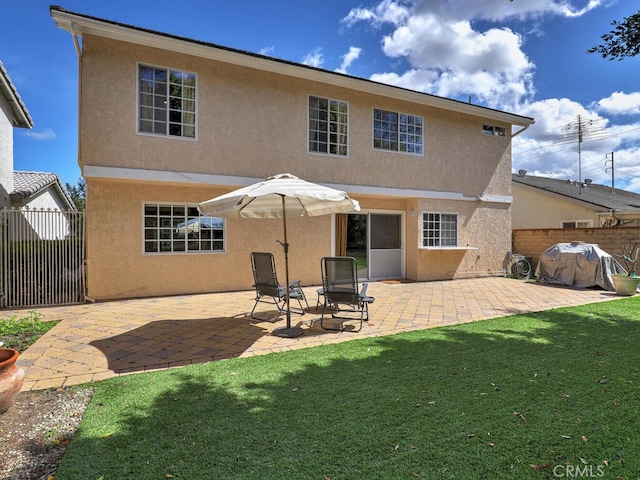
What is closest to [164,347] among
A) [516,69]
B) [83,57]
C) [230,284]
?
[230,284]

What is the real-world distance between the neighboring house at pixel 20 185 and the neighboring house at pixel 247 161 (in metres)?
0.91

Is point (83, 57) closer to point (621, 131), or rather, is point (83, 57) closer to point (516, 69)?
point (516, 69)

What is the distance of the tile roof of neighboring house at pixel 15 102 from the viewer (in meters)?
10.9

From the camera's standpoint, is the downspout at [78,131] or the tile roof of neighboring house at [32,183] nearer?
the downspout at [78,131]

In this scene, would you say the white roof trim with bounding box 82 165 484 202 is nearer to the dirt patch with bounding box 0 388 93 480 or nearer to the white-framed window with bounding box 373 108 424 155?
the white-framed window with bounding box 373 108 424 155

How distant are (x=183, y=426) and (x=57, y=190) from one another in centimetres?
1945

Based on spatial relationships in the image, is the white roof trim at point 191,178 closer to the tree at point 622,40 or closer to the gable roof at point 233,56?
the gable roof at point 233,56

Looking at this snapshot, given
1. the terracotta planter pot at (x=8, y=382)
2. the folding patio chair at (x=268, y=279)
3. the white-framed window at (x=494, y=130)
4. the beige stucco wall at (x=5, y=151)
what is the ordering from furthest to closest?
the white-framed window at (x=494, y=130) → the beige stucco wall at (x=5, y=151) → the folding patio chair at (x=268, y=279) → the terracotta planter pot at (x=8, y=382)

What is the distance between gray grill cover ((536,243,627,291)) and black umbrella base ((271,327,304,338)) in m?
10.3

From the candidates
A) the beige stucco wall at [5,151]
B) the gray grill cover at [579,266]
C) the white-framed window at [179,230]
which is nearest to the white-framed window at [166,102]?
the white-framed window at [179,230]

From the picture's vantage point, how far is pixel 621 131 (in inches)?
1363

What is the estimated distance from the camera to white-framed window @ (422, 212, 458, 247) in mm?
12714

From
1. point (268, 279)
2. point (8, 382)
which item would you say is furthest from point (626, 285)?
point (8, 382)

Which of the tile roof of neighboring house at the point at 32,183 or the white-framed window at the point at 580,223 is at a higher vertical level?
the tile roof of neighboring house at the point at 32,183
